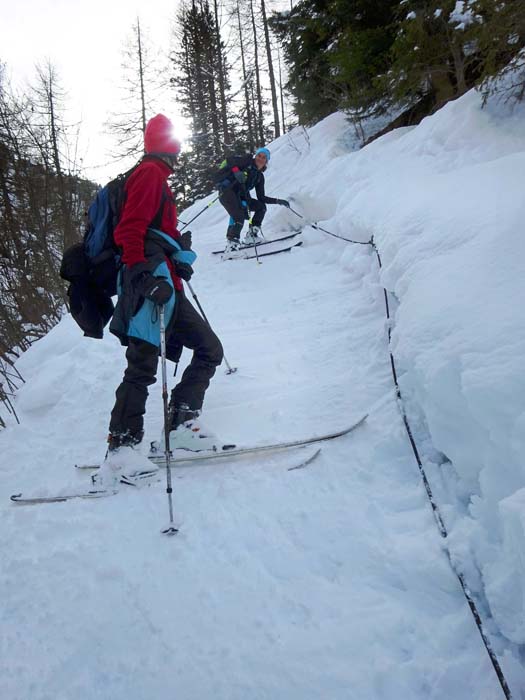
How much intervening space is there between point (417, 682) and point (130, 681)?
3.39ft

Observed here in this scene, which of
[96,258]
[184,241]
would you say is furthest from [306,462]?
[96,258]

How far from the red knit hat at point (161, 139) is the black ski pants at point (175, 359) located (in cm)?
98

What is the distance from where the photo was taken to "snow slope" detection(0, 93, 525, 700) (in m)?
1.57

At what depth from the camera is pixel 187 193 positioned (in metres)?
23.4

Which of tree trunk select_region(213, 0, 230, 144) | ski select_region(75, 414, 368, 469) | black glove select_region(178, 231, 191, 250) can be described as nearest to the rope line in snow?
ski select_region(75, 414, 368, 469)

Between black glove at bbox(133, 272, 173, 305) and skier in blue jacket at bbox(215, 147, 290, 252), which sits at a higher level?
skier in blue jacket at bbox(215, 147, 290, 252)

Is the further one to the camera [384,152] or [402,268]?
[384,152]

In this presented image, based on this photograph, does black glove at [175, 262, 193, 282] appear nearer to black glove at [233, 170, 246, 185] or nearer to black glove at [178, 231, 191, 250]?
black glove at [178, 231, 191, 250]

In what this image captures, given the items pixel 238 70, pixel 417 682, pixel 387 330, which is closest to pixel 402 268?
pixel 387 330

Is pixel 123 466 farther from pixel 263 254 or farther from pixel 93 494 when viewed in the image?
pixel 263 254

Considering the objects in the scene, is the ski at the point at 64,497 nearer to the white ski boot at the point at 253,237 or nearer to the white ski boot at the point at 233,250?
the white ski boot at the point at 233,250

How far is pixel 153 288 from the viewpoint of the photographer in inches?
103

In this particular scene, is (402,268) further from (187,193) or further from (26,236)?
(187,193)

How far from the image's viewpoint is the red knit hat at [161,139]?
2.92 metres
